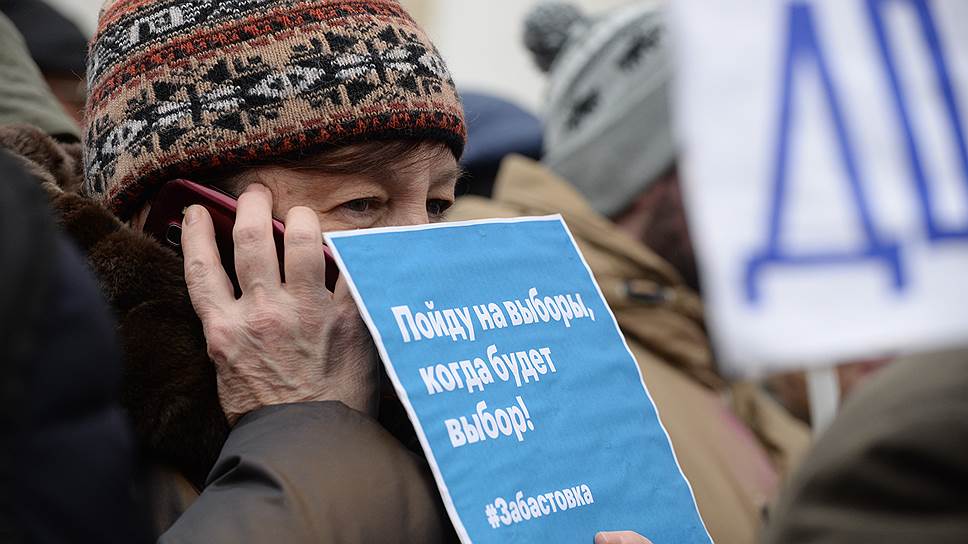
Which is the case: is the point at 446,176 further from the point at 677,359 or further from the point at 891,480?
the point at 677,359

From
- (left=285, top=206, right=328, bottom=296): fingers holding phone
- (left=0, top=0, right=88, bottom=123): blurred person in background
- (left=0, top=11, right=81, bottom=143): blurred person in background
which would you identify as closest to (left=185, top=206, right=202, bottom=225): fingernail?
(left=285, top=206, right=328, bottom=296): fingers holding phone

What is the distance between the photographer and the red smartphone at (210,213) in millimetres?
2020

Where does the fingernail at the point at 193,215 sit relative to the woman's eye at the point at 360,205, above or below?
above

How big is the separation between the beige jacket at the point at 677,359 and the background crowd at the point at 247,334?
0.10ft

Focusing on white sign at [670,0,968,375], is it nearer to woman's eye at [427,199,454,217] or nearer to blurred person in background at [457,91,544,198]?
woman's eye at [427,199,454,217]

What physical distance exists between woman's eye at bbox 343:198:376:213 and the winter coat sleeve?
40cm

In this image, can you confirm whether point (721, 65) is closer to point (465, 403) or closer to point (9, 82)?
point (465, 403)

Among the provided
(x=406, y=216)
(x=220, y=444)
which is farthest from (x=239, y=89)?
(x=220, y=444)

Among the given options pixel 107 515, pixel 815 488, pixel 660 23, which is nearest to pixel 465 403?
pixel 815 488

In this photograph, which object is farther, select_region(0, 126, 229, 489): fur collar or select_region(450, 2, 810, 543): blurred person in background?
select_region(450, 2, 810, 543): blurred person in background

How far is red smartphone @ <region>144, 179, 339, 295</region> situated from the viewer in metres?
2.02

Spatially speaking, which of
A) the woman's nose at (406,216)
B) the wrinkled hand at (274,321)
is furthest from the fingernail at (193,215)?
the woman's nose at (406,216)

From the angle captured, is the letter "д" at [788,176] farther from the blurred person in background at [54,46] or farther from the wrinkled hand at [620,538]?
the blurred person in background at [54,46]

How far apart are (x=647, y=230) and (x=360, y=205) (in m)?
1.75
